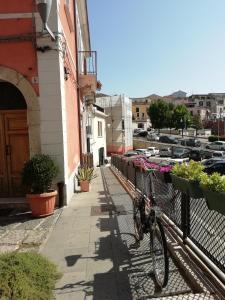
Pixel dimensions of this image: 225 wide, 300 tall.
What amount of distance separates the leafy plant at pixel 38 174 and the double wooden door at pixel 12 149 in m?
1.42

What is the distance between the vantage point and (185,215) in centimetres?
467

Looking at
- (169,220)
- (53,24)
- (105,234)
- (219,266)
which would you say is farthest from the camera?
(53,24)

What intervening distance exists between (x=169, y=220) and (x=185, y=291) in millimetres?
1569

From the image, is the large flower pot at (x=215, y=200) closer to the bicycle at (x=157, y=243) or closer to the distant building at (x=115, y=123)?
the bicycle at (x=157, y=243)

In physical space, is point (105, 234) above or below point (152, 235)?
below

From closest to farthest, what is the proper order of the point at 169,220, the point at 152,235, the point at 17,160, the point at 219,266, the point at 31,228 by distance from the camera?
the point at 219,266
the point at 152,235
the point at 169,220
the point at 31,228
the point at 17,160

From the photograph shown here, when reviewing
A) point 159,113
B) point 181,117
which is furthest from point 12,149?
point 159,113

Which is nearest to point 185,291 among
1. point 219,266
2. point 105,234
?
point 219,266

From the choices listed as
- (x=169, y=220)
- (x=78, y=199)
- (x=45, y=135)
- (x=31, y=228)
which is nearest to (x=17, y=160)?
(x=45, y=135)

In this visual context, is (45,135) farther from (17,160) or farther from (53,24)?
(53,24)

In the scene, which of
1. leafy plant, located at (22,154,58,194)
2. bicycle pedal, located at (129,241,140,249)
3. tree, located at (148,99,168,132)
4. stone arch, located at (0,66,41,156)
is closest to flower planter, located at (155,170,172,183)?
bicycle pedal, located at (129,241,140,249)

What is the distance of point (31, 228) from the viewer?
7.58 metres

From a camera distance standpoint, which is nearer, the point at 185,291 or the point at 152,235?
the point at 185,291

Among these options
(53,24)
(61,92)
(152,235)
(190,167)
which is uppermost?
(53,24)
